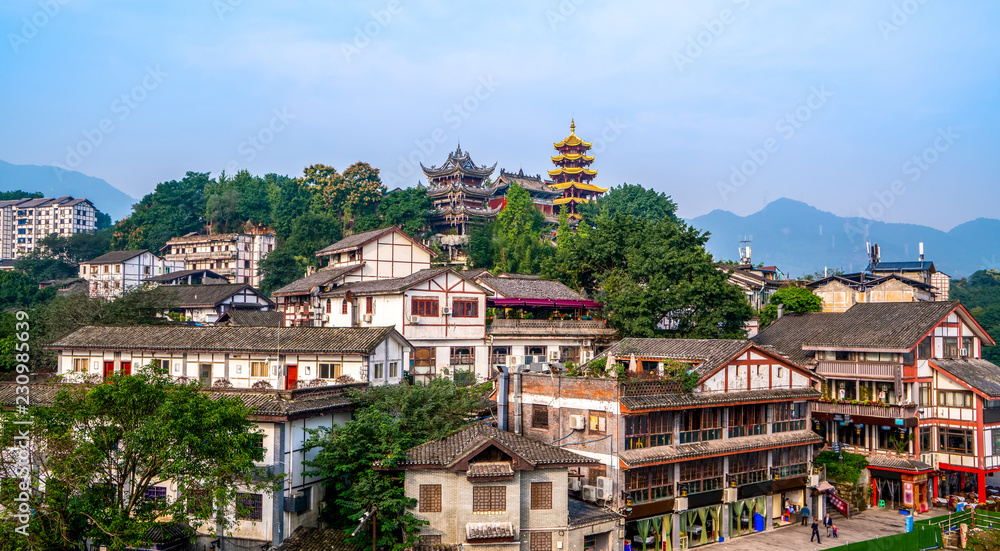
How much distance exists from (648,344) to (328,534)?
48.5 ft

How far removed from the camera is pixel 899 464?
33.4 metres

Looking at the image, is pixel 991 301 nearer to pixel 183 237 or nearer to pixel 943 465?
pixel 943 465

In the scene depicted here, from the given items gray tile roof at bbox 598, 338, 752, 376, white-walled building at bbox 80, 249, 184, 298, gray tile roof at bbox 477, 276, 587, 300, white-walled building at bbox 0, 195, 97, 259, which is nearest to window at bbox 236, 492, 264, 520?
gray tile roof at bbox 598, 338, 752, 376

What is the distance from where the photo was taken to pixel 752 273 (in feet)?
183

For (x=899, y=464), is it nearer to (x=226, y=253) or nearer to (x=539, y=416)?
(x=539, y=416)

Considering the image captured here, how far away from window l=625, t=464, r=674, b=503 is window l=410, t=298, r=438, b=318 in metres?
15.6

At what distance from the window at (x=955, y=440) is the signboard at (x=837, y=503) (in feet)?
20.1

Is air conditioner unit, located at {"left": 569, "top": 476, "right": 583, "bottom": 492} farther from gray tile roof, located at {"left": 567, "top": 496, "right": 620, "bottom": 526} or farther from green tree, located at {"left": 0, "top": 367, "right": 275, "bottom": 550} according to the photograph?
green tree, located at {"left": 0, "top": 367, "right": 275, "bottom": 550}

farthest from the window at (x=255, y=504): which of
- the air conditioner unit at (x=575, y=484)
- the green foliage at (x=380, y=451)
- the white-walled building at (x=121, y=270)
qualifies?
the white-walled building at (x=121, y=270)

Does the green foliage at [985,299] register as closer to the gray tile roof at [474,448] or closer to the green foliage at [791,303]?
the green foliage at [791,303]

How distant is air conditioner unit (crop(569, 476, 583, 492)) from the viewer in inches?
1025

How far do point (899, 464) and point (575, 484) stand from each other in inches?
652

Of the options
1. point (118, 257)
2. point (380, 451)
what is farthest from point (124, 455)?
point (118, 257)

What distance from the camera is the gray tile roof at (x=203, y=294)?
53.4 metres
